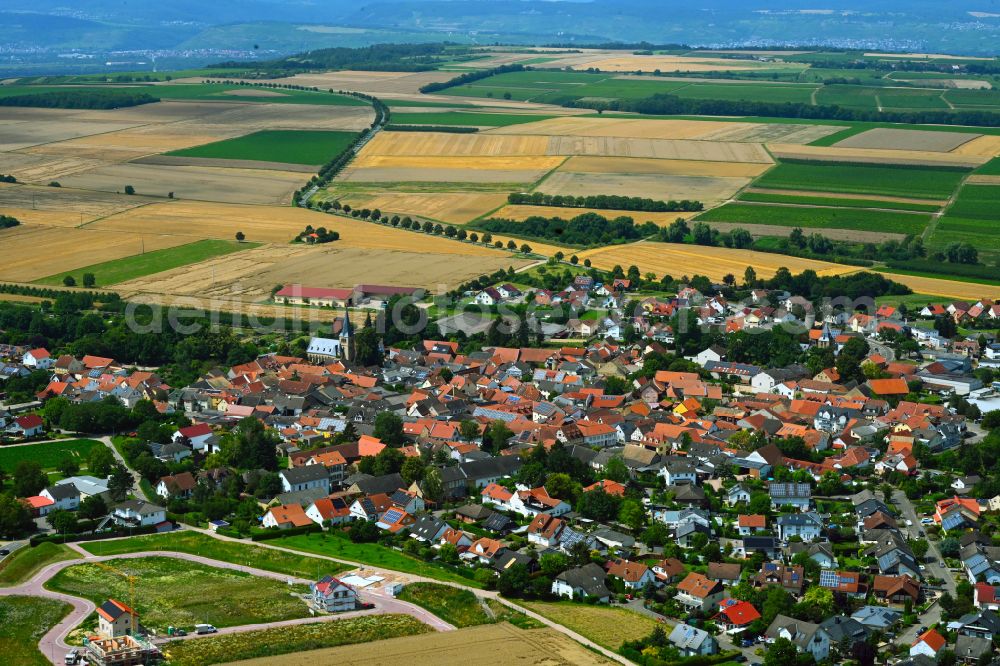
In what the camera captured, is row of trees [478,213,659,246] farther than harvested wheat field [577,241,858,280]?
Yes

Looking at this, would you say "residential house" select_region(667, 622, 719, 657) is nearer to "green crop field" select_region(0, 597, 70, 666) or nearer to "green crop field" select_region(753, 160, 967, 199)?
"green crop field" select_region(0, 597, 70, 666)

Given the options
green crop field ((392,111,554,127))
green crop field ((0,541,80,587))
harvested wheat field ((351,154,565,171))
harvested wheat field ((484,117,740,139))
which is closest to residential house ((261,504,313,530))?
green crop field ((0,541,80,587))

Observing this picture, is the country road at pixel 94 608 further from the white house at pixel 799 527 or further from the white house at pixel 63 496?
the white house at pixel 799 527

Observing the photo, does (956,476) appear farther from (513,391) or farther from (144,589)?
(144,589)

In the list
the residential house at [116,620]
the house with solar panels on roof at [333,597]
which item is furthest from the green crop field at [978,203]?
the residential house at [116,620]

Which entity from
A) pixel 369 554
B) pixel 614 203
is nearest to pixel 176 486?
pixel 369 554

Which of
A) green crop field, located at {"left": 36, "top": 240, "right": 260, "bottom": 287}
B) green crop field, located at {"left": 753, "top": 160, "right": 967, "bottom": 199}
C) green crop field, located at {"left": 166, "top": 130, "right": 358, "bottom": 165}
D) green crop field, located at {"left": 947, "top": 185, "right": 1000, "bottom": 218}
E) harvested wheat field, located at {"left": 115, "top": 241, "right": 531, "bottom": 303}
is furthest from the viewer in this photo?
green crop field, located at {"left": 166, "top": 130, "right": 358, "bottom": 165}
